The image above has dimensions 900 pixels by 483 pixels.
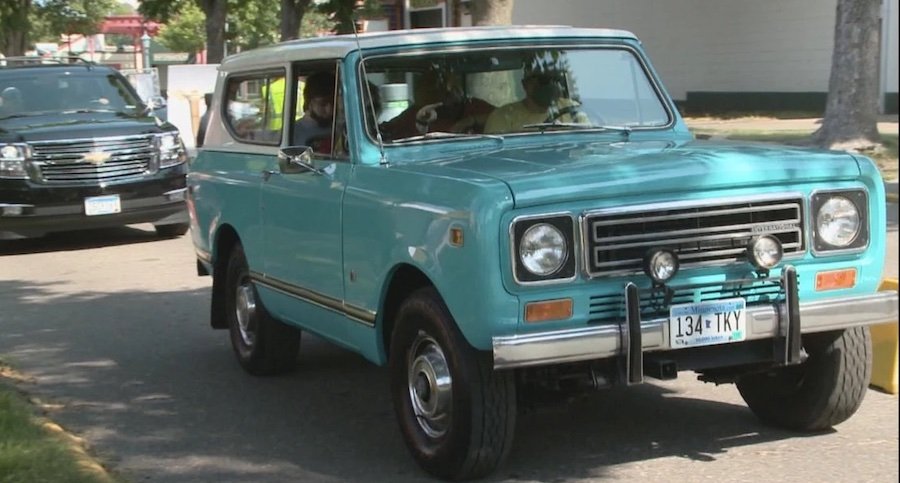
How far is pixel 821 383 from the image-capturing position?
5691 mm

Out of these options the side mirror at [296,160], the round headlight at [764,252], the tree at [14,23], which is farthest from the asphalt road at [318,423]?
the tree at [14,23]

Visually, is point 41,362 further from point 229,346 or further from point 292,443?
point 292,443

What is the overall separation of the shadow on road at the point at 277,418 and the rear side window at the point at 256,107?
4.87 feet

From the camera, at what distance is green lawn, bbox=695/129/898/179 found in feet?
54.1

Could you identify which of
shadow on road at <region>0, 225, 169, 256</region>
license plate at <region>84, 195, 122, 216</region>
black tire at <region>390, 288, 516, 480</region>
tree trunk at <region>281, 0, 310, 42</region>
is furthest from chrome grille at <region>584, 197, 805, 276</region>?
tree trunk at <region>281, 0, 310, 42</region>

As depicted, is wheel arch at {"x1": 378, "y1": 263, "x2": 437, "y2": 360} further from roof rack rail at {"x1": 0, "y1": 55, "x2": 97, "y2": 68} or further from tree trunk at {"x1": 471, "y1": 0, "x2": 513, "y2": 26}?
roof rack rail at {"x1": 0, "y1": 55, "x2": 97, "y2": 68}

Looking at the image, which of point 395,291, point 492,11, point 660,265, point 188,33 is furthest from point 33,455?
point 188,33

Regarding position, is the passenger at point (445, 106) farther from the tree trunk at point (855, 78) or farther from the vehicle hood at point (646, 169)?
the tree trunk at point (855, 78)

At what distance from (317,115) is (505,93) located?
103cm

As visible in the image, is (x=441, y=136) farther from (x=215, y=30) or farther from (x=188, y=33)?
(x=188, y=33)

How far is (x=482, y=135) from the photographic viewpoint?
622 cm

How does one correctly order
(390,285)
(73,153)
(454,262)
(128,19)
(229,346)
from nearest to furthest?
(454,262) → (390,285) → (229,346) → (73,153) → (128,19)

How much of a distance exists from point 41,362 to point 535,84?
3.94 meters

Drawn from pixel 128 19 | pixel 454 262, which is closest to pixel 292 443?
pixel 454 262
